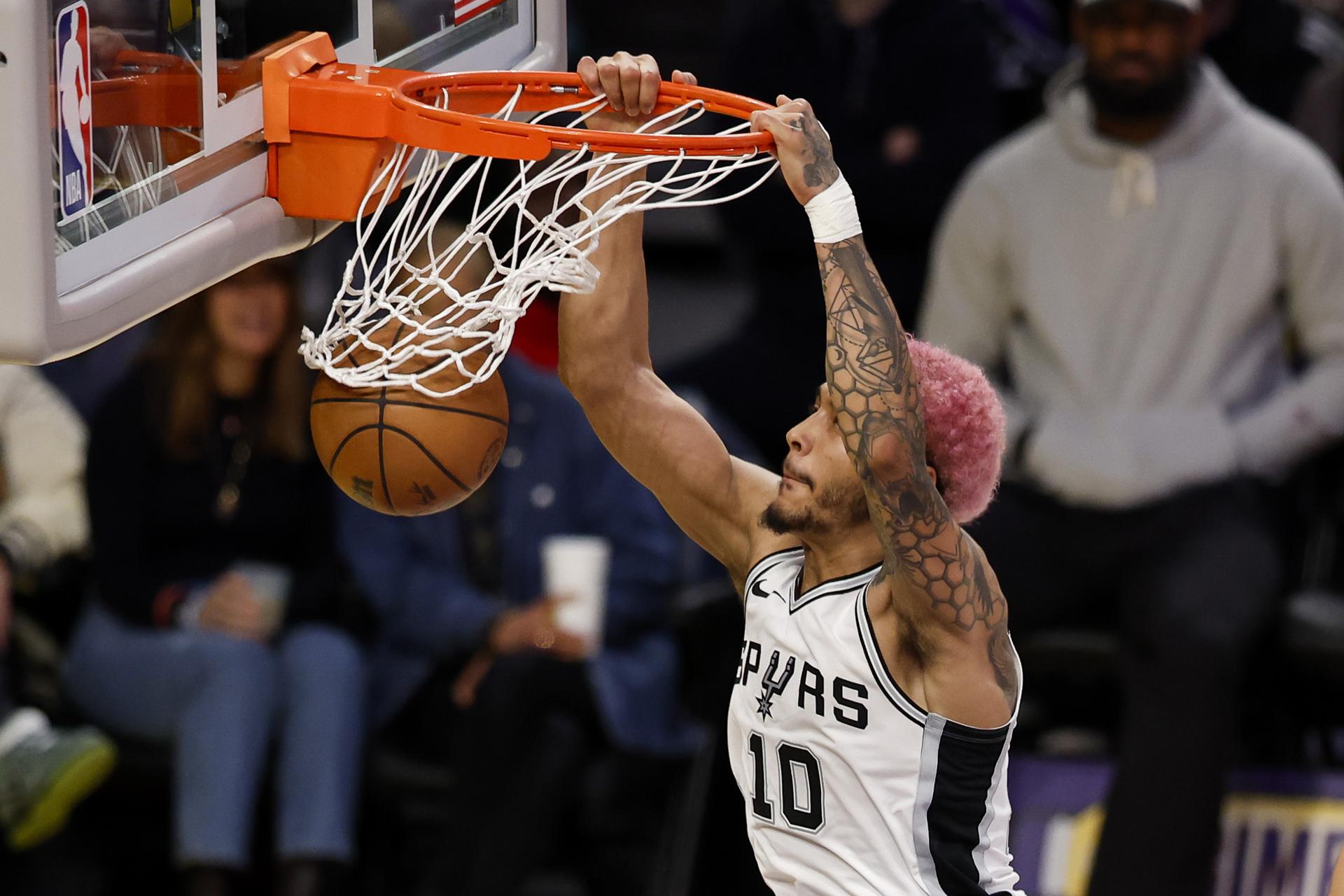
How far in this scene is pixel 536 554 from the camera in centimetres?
508

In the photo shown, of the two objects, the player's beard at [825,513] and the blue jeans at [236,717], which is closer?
the player's beard at [825,513]

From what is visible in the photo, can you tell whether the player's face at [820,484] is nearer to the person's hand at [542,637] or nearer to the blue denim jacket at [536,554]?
the person's hand at [542,637]

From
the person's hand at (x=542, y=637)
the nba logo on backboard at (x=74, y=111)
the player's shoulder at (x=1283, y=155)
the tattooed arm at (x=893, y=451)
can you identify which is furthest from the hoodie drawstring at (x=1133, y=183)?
the nba logo on backboard at (x=74, y=111)

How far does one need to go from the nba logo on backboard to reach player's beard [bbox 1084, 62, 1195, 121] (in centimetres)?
304

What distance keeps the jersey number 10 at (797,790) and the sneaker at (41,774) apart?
2.39 meters

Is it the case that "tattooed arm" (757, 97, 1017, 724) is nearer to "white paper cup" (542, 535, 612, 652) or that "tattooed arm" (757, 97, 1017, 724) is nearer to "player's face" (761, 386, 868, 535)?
"player's face" (761, 386, 868, 535)

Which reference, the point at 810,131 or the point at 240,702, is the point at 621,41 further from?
the point at 810,131

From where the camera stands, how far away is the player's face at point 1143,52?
4.87 meters

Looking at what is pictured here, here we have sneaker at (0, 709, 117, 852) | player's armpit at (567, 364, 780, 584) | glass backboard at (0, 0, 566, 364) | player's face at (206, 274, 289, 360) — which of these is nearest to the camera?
glass backboard at (0, 0, 566, 364)

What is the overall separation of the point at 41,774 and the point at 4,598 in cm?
45

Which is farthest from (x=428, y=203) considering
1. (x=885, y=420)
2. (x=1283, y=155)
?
(x=1283, y=155)

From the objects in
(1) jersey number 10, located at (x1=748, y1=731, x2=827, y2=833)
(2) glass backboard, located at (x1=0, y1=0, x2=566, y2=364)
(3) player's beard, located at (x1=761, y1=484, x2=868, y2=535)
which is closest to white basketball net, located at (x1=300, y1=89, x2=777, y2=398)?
(2) glass backboard, located at (x1=0, y1=0, x2=566, y2=364)

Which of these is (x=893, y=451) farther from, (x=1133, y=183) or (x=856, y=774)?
(x=1133, y=183)

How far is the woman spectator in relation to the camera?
4.84 m
